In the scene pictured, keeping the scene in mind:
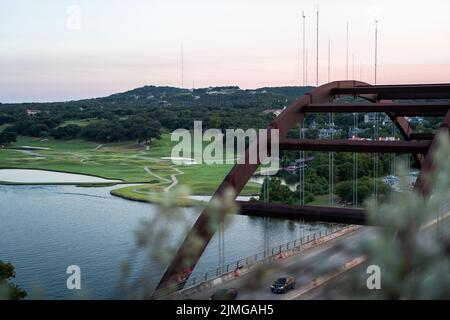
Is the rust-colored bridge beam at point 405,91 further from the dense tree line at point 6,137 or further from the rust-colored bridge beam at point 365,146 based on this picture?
the dense tree line at point 6,137

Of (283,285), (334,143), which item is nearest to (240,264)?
(283,285)

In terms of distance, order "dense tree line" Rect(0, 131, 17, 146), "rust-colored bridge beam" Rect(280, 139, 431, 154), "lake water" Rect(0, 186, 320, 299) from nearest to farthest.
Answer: "rust-colored bridge beam" Rect(280, 139, 431, 154) → "lake water" Rect(0, 186, 320, 299) → "dense tree line" Rect(0, 131, 17, 146)

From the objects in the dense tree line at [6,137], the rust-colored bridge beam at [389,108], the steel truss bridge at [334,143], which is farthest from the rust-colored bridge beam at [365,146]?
the dense tree line at [6,137]

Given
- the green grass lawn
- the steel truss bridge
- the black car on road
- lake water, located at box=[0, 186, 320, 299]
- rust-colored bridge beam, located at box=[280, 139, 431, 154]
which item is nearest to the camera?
the steel truss bridge

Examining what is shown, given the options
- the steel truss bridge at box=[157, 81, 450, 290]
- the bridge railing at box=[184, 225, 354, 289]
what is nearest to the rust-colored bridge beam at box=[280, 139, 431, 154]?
the steel truss bridge at box=[157, 81, 450, 290]

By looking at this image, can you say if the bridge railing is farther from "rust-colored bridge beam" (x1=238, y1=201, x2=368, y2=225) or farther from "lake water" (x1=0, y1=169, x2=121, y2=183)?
"lake water" (x1=0, y1=169, x2=121, y2=183)
